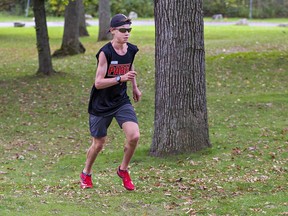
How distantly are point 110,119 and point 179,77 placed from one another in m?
2.58

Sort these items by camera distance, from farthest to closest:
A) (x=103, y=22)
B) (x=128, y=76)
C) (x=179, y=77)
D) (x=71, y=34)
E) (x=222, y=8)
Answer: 1. (x=222, y=8)
2. (x=103, y=22)
3. (x=71, y=34)
4. (x=179, y=77)
5. (x=128, y=76)

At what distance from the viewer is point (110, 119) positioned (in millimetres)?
7906

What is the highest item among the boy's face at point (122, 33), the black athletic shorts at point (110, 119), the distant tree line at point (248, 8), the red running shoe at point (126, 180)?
the boy's face at point (122, 33)

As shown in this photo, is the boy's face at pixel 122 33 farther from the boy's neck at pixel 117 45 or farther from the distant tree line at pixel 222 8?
the distant tree line at pixel 222 8

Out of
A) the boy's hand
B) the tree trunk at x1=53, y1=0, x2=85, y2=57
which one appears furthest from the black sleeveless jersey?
the tree trunk at x1=53, y1=0, x2=85, y2=57

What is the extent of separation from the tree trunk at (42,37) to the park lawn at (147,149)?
0.51 meters

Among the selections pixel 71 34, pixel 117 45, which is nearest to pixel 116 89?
pixel 117 45

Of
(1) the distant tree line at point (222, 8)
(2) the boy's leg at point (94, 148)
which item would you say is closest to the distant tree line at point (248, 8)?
(1) the distant tree line at point (222, 8)

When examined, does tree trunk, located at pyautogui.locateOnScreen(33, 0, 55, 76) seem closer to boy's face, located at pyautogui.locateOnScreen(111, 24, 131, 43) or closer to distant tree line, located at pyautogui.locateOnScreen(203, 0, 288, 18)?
boy's face, located at pyautogui.locateOnScreen(111, 24, 131, 43)

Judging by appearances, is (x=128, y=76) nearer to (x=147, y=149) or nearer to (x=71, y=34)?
(x=147, y=149)

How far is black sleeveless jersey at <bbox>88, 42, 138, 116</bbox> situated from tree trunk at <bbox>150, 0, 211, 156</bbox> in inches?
95.9

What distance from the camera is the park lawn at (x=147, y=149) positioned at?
291 inches

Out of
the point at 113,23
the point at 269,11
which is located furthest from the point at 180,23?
the point at 269,11

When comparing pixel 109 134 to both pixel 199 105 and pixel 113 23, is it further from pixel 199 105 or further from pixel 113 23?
pixel 113 23
